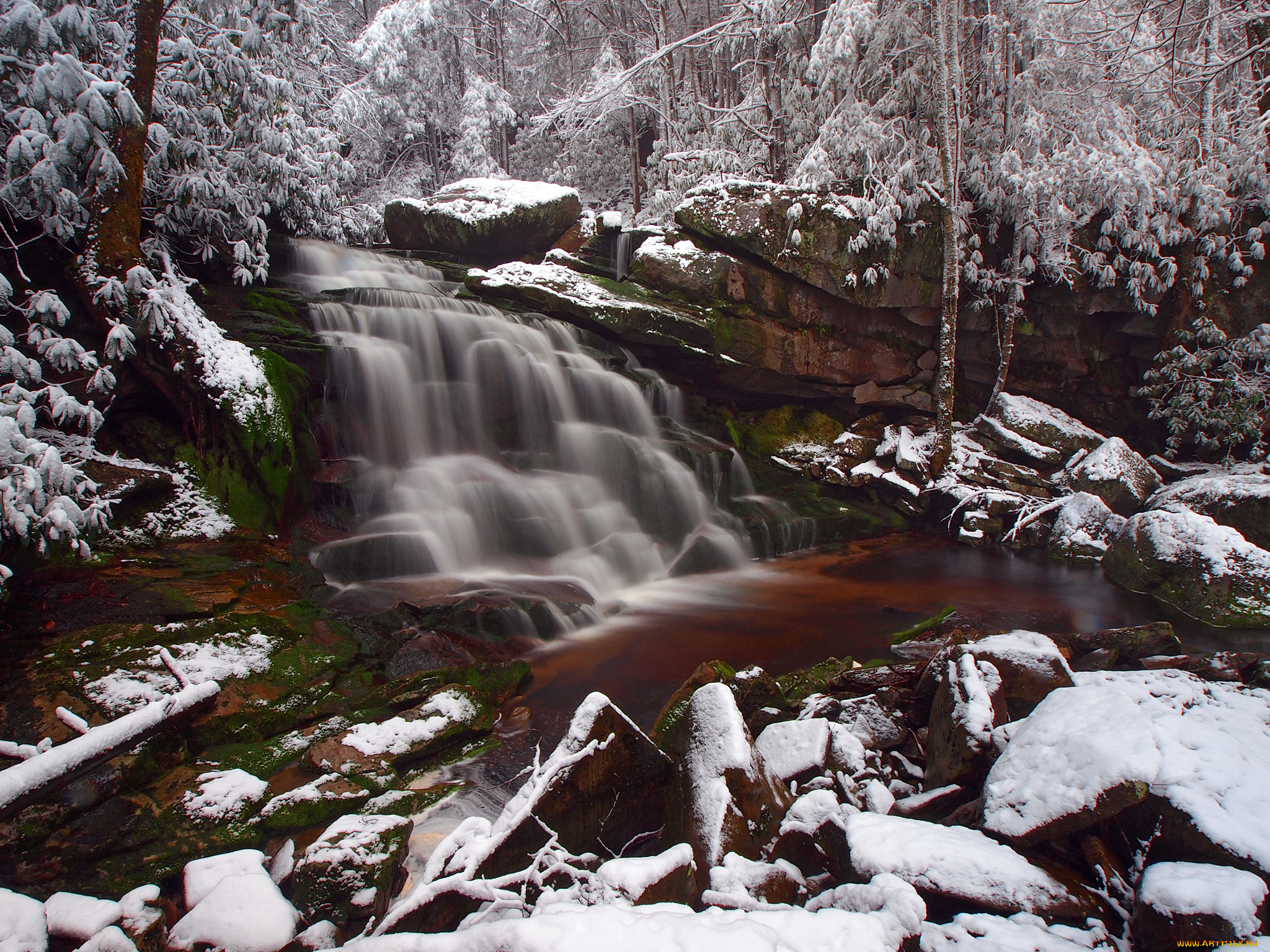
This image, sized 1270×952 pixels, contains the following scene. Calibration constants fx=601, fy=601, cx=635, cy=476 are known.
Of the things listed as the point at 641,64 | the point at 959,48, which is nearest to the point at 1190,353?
the point at 959,48

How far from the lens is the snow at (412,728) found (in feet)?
12.5

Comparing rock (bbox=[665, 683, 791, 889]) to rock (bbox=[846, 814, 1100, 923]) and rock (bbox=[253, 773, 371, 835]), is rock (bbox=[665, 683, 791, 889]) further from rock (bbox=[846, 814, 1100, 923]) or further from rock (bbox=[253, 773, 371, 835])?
rock (bbox=[253, 773, 371, 835])

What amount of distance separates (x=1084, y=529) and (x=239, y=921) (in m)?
11.4

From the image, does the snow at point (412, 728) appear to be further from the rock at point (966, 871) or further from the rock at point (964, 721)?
the rock at point (964, 721)

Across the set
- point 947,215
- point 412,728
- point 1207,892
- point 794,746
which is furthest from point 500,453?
point 947,215

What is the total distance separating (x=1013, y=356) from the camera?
1349cm

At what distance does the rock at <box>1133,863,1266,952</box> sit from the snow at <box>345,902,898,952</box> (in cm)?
89

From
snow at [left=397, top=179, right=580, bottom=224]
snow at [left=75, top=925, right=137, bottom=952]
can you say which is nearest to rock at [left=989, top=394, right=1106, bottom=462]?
snow at [left=397, top=179, right=580, bottom=224]

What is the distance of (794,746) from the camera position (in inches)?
135

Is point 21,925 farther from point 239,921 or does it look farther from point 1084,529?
point 1084,529

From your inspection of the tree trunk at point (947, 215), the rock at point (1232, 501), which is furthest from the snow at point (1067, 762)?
the tree trunk at point (947, 215)

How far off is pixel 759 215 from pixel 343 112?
1467cm

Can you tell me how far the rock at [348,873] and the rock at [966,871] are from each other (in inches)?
79.4

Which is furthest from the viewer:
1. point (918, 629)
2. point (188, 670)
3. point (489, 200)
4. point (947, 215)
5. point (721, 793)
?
point (489, 200)
